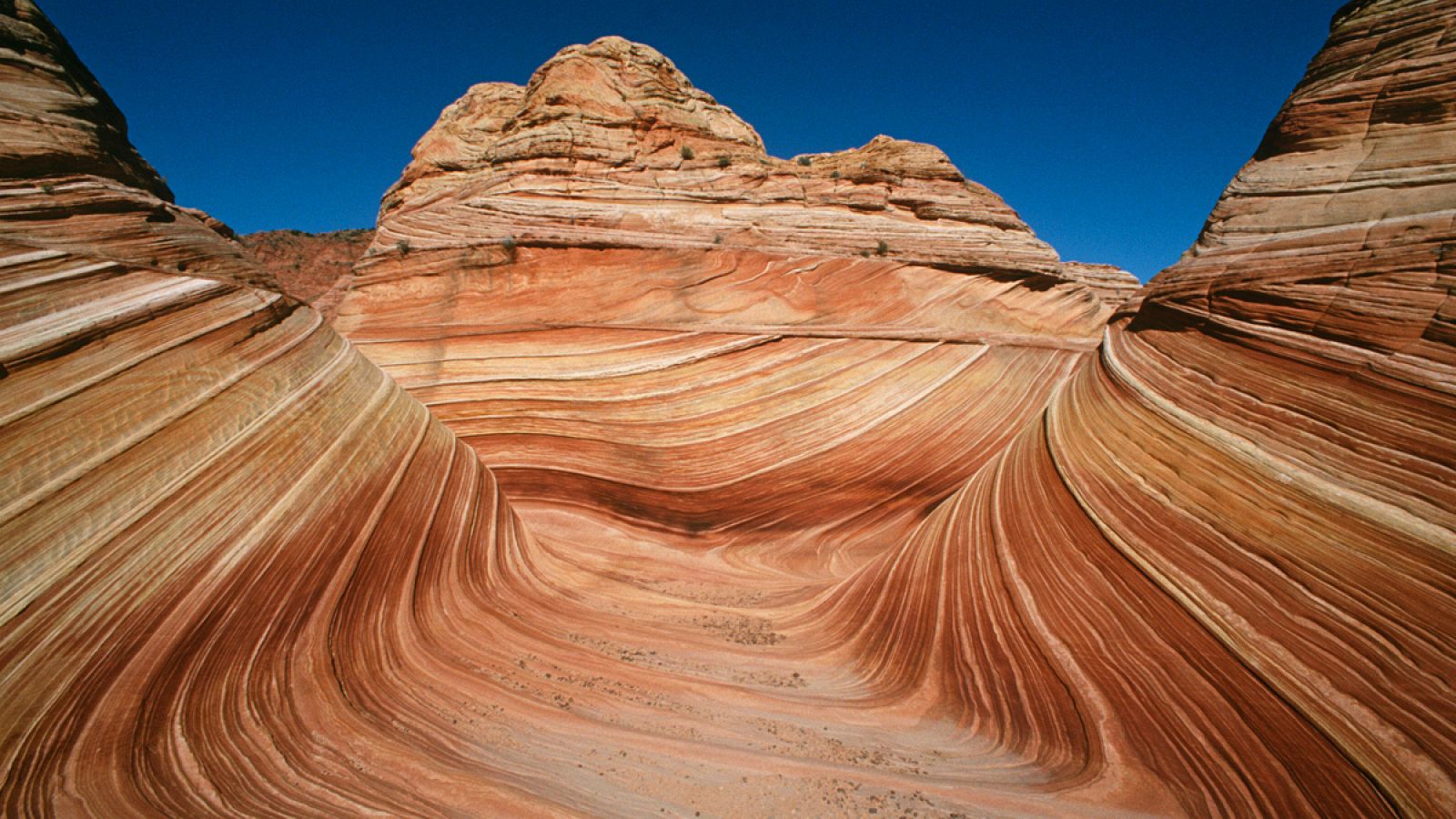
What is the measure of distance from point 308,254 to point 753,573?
36458 mm

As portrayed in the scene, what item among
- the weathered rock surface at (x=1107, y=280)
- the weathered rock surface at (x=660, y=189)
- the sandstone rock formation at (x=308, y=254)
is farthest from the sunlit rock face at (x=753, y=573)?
the sandstone rock formation at (x=308, y=254)

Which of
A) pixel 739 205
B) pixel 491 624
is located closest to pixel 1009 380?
pixel 739 205

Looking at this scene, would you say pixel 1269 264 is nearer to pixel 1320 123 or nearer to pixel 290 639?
pixel 1320 123

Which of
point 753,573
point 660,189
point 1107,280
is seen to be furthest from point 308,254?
point 1107,280

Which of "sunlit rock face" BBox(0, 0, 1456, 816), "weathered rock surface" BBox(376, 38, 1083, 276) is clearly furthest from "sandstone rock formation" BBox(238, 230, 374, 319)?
"sunlit rock face" BBox(0, 0, 1456, 816)

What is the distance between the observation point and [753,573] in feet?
20.0

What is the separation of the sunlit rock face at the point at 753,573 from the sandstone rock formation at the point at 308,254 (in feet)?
87.3

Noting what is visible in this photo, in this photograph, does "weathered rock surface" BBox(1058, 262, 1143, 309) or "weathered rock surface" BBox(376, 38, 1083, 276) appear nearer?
"weathered rock surface" BBox(376, 38, 1083, 276)

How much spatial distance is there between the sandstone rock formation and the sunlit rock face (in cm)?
2661

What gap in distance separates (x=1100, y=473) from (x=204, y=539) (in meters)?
4.88

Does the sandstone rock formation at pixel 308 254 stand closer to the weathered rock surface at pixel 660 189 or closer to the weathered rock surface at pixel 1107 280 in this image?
the weathered rock surface at pixel 660 189

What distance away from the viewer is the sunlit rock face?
2.31m

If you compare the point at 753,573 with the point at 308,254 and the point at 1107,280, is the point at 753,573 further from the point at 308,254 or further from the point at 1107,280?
the point at 308,254

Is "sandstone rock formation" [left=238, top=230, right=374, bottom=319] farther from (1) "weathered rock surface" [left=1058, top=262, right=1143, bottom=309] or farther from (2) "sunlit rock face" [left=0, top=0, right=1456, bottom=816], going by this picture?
(1) "weathered rock surface" [left=1058, top=262, right=1143, bottom=309]
